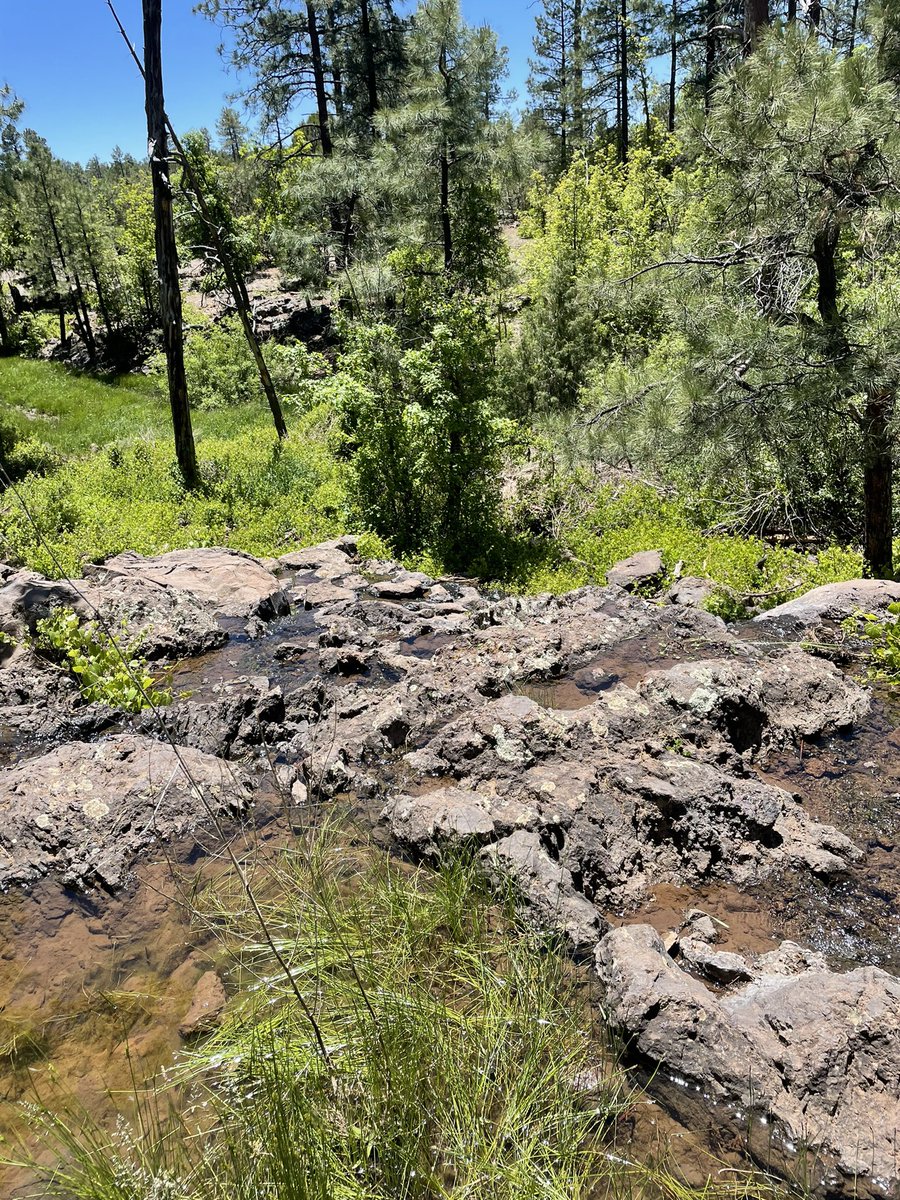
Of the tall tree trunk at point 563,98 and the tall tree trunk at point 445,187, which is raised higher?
the tall tree trunk at point 563,98

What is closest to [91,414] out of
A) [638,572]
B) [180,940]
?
[638,572]

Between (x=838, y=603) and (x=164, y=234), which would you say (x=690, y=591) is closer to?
(x=838, y=603)

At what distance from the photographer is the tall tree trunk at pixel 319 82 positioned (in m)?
17.3

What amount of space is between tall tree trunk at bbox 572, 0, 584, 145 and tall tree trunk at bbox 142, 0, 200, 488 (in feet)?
81.0

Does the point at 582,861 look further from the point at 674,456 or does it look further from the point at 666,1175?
the point at 674,456

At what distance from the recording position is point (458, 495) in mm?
11562

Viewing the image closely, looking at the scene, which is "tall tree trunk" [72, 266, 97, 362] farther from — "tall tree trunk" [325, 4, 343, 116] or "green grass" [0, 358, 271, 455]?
"tall tree trunk" [325, 4, 343, 116]

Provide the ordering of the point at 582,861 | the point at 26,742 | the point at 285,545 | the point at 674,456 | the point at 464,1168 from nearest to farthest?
the point at 464,1168 < the point at 582,861 < the point at 26,742 < the point at 674,456 < the point at 285,545

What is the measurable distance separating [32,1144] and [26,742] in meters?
3.74

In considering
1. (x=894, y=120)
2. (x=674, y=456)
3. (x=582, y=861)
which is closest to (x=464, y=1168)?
(x=582, y=861)

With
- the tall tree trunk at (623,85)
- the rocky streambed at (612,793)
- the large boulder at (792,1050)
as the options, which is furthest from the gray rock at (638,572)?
the tall tree trunk at (623,85)

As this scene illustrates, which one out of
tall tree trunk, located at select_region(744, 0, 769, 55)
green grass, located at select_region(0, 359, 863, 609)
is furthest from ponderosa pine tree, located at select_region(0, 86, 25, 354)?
tall tree trunk, located at select_region(744, 0, 769, 55)

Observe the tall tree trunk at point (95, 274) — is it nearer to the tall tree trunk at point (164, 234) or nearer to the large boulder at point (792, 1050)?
the tall tree trunk at point (164, 234)

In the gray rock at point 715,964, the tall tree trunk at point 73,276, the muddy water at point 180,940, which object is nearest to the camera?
the muddy water at point 180,940
